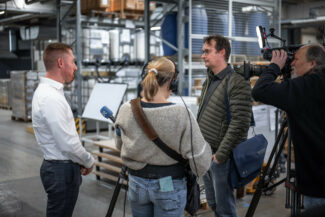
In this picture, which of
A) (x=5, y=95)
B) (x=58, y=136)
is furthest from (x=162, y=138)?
(x=5, y=95)

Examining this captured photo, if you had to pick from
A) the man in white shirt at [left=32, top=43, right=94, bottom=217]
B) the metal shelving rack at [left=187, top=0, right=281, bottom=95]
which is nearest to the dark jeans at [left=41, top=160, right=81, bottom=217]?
the man in white shirt at [left=32, top=43, right=94, bottom=217]

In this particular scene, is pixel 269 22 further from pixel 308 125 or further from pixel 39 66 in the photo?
pixel 39 66

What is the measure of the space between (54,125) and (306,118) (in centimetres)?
149

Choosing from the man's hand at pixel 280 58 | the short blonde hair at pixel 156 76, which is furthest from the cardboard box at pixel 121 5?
the short blonde hair at pixel 156 76

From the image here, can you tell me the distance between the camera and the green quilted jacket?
107 inches

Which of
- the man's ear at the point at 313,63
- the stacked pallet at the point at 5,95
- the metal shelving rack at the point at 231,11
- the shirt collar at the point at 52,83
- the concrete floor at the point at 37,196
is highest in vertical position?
the metal shelving rack at the point at 231,11

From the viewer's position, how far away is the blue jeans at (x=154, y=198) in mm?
2016

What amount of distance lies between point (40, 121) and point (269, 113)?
3664mm

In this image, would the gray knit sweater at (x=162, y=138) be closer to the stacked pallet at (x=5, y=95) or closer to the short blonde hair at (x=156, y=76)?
the short blonde hair at (x=156, y=76)

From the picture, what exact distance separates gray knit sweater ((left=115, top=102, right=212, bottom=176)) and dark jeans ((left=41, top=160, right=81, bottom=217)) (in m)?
0.56

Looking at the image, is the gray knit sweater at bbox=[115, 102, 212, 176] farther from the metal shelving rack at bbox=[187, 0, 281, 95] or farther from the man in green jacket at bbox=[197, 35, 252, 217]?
the metal shelving rack at bbox=[187, 0, 281, 95]

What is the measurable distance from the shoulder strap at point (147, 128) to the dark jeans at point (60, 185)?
2.48ft

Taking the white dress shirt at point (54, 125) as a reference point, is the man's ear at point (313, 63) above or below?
above

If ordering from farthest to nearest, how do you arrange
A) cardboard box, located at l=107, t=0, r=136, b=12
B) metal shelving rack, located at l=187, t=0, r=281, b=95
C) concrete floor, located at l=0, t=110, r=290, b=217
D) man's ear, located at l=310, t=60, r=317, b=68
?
1. cardboard box, located at l=107, t=0, r=136, b=12
2. metal shelving rack, located at l=187, t=0, r=281, b=95
3. concrete floor, located at l=0, t=110, r=290, b=217
4. man's ear, located at l=310, t=60, r=317, b=68
